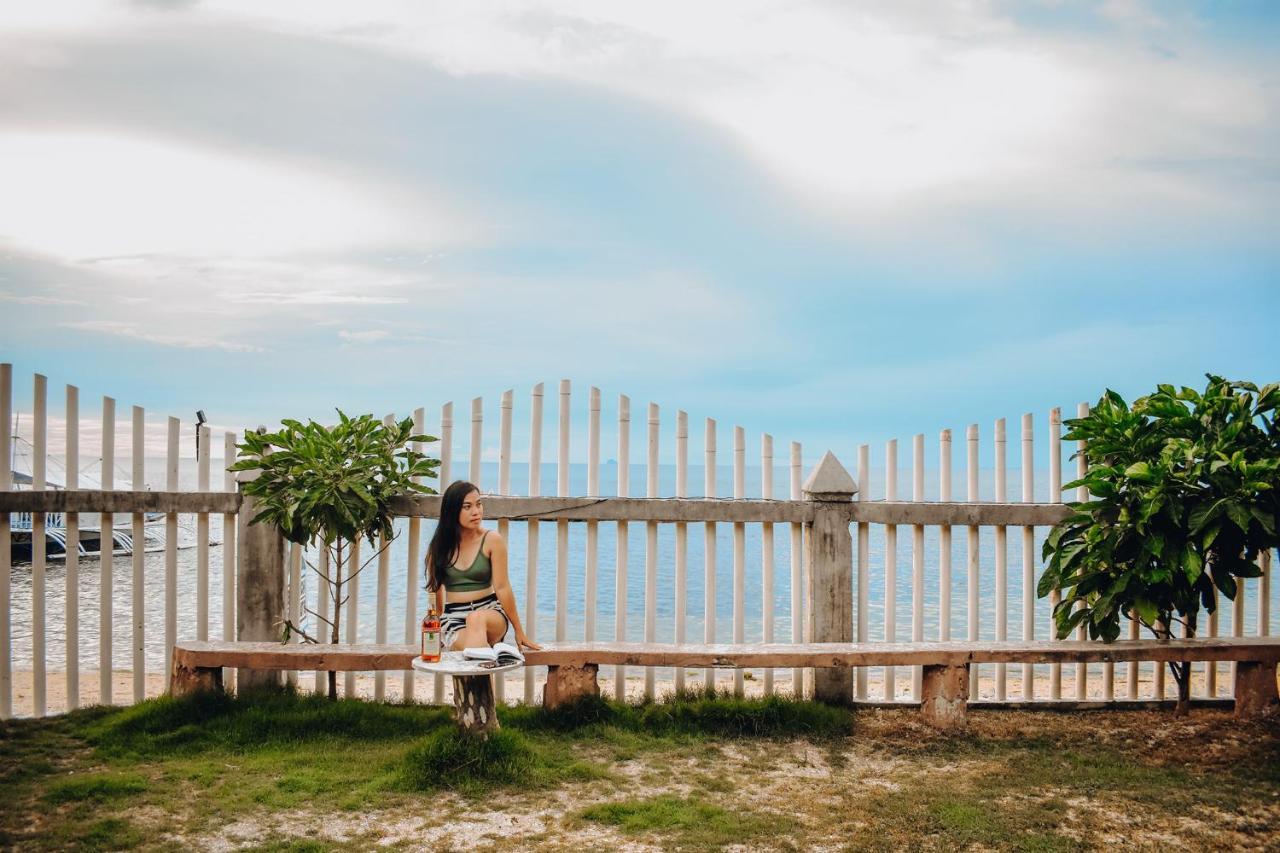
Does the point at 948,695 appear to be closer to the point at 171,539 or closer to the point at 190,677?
the point at 190,677

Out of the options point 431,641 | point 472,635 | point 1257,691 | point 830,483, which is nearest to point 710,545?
point 830,483

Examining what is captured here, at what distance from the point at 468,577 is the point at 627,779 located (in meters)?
1.42

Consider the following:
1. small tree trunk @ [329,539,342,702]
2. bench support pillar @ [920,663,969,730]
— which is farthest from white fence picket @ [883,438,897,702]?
small tree trunk @ [329,539,342,702]

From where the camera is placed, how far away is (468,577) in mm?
5070

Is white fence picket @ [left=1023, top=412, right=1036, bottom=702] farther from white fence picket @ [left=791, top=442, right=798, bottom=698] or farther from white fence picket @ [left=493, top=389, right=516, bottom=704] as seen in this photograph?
white fence picket @ [left=493, top=389, right=516, bottom=704]

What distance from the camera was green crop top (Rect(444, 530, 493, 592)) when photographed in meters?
5.06

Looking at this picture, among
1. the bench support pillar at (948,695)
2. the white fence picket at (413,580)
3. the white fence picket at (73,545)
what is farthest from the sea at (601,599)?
the bench support pillar at (948,695)

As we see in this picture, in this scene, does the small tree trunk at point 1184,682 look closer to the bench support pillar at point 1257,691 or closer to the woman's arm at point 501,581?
the bench support pillar at point 1257,691

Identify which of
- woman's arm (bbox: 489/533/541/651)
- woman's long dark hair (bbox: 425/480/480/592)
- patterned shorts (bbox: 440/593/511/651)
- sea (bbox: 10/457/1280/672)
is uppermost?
woman's long dark hair (bbox: 425/480/480/592)

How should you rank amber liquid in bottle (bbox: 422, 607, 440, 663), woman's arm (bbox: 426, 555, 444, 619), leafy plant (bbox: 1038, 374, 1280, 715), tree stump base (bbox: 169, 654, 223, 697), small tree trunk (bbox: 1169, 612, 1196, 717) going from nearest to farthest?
1. amber liquid in bottle (bbox: 422, 607, 440, 663)
2. woman's arm (bbox: 426, 555, 444, 619)
3. leafy plant (bbox: 1038, 374, 1280, 715)
4. tree stump base (bbox: 169, 654, 223, 697)
5. small tree trunk (bbox: 1169, 612, 1196, 717)

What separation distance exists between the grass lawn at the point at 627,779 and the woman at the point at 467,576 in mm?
646

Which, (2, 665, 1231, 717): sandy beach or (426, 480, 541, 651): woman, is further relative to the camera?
(2, 665, 1231, 717): sandy beach

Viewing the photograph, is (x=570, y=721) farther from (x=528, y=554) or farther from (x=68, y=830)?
(x=68, y=830)

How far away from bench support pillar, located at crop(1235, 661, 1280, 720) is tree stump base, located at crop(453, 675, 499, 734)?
5.10m
